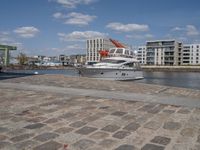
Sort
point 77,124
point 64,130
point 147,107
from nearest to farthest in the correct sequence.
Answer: point 64,130 → point 77,124 → point 147,107

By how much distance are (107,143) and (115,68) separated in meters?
32.2

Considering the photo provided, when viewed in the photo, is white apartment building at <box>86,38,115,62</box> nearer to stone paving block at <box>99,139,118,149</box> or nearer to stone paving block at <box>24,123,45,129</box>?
stone paving block at <box>24,123,45,129</box>

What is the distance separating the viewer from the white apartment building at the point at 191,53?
454 ft

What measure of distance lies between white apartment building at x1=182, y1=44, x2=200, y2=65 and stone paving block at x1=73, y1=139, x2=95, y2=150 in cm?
14610

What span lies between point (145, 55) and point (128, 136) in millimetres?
146200

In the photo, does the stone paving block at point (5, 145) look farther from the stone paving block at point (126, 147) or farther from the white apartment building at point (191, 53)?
the white apartment building at point (191, 53)

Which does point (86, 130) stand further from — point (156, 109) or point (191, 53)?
point (191, 53)

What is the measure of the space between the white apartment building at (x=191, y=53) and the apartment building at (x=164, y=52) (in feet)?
15.1

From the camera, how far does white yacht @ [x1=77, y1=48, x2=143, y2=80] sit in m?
35.2

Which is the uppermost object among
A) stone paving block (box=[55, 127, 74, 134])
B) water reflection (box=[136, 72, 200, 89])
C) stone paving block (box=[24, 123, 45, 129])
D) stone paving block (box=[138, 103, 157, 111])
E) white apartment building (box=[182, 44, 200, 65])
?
white apartment building (box=[182, 44, 200, 65])

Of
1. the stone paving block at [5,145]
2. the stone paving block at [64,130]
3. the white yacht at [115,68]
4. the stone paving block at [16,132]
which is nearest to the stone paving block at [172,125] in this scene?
the stone paving block at [64,130]

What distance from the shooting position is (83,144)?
361 centimetres

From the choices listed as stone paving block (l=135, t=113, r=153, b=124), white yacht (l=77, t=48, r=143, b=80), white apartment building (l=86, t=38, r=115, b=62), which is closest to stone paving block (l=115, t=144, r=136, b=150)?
stone paving block (l=135, t=113, r=153, b=124)

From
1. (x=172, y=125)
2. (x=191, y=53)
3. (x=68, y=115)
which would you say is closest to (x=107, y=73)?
(x=68, y=115)
